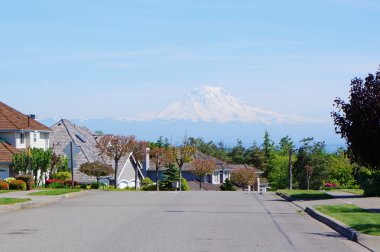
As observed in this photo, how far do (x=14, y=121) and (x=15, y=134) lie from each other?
1706 millimetres

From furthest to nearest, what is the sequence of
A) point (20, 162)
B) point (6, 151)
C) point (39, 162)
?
point (39, 162)
point (6, 151)
point (20, 162)

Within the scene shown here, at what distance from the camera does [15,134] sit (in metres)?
53.2

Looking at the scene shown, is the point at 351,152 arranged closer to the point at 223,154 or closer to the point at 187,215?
the point at 187,215

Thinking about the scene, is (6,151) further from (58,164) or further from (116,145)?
(116,145)

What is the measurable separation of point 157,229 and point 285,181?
63.6 meters

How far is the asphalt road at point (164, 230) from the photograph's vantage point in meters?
13.7

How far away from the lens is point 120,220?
19.4 metres

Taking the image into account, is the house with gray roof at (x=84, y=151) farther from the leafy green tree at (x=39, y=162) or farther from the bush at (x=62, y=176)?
the leafy green tree at (x=39, y=162)

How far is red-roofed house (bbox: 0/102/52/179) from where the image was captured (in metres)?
48.6

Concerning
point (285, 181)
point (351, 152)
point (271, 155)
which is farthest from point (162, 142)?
point (351, 152)

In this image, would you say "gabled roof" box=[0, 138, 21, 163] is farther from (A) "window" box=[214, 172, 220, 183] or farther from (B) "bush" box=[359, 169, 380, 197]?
(A) "window" box=[214, 172, 220, 183]

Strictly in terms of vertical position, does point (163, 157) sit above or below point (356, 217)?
above

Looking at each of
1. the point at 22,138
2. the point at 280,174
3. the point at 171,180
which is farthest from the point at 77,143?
the point at 280,174

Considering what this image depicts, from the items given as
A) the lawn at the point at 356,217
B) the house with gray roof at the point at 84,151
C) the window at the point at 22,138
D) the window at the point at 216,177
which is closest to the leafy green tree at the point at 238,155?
the window at the point at 216,177
